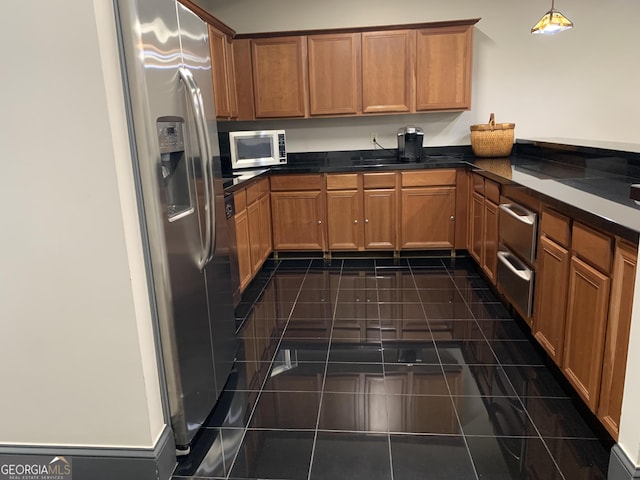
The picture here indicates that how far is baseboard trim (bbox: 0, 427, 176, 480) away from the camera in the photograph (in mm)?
1724

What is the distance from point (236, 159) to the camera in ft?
14.5

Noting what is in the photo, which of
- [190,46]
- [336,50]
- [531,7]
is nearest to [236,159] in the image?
[336,50]

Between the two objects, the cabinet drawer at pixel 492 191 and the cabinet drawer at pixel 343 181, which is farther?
the cabinet drawer at pixel 343 181

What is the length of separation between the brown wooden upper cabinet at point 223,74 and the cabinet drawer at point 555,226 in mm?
2698

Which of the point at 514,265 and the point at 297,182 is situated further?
the point at 297,182

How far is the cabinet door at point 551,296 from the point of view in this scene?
7.18 feet

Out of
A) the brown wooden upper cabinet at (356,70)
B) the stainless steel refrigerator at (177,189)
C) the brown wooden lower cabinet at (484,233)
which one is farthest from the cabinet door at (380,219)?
the stainless steel refrigerator at (177,189)

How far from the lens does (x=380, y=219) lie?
4504 mm

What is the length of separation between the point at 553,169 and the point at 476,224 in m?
0.78

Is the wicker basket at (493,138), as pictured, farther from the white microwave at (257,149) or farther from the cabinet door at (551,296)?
the cabinet door at (551,296)

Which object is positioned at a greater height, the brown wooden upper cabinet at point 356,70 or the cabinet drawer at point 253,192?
the brown wooden upper cabinet at point 356,70

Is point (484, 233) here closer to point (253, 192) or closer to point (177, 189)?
point (253, 192)

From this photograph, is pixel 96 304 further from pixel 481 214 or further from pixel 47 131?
pixel 481 214

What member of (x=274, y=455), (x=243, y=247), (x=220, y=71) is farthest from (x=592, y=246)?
(x=220, y=71)
